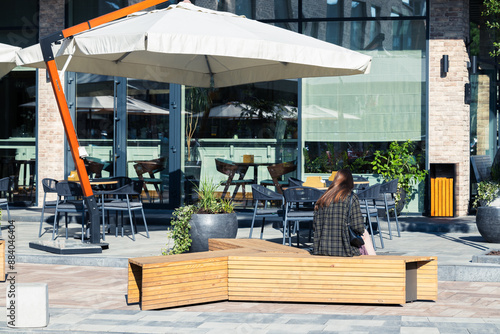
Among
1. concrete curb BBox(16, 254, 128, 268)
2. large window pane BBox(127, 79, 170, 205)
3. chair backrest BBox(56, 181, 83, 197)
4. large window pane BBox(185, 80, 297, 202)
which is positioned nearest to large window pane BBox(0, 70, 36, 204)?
large window pane BBox(127, 79, 170, 205)

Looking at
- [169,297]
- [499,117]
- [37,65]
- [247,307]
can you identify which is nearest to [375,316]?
[247,307]

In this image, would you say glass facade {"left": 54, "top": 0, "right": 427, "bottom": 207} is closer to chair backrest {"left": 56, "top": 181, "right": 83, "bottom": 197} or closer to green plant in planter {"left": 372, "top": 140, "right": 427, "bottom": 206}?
green plant in planter {"left": 372, "top": 140, "right": 427, "bottom": 206}

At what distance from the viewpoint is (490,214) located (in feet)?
30.8

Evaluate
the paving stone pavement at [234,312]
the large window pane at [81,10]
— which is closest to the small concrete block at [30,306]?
the paving stone pavement at [234,312]

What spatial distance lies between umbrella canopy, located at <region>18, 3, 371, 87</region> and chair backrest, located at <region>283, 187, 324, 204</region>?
4.91 feet

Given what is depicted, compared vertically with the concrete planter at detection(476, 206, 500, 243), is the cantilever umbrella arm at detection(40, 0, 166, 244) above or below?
above

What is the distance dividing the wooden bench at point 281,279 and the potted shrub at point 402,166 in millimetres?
6471

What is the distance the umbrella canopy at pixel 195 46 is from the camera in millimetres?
8016

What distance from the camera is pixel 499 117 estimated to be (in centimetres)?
1452

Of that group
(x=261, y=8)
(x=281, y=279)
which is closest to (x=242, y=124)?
(x=261, y=8)

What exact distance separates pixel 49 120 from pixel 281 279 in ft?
30.1

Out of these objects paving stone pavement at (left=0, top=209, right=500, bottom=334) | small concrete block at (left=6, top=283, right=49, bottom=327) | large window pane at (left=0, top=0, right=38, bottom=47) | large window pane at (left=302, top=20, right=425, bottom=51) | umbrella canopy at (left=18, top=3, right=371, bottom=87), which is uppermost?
large window pane at (left=0, top=0, right=38, bottom=47)

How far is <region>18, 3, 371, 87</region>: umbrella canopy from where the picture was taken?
26.3ft

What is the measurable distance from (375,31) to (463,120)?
2.16 m
